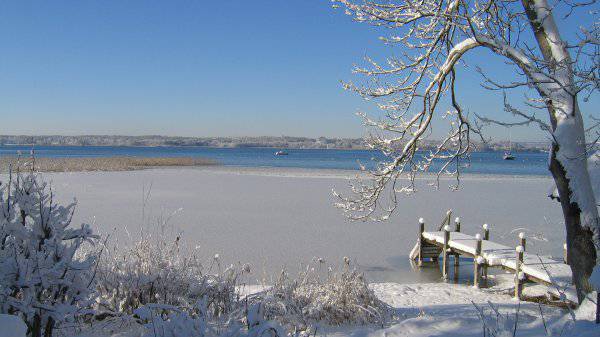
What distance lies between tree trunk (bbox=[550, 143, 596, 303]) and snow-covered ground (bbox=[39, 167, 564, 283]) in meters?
4.08

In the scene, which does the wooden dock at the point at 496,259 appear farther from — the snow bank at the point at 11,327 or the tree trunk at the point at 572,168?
the snow bank at the point at 11,327

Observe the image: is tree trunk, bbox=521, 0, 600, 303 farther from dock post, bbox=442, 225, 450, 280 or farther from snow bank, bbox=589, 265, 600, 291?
dock post, bbox=442, 225, 450, 280

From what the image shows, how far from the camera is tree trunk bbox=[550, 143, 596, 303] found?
19.3 ft

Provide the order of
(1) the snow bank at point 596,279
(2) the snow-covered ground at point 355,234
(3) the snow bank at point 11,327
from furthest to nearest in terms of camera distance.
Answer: (2) the snow-covered ground at point 355,234
(1) the snow bank at point 596,279
(3) the snow bank at point 11,327

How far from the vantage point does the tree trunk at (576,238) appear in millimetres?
5895

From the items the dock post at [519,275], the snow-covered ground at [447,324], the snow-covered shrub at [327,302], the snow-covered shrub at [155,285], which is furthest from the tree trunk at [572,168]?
the dock post at [519,275]

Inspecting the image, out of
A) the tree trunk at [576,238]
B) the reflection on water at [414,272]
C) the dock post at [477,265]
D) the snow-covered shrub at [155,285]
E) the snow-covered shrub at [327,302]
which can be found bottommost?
the reflection on water at [414,272]

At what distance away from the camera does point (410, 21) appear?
7.55m

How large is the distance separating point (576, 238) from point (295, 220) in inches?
458

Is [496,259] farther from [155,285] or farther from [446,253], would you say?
[155,285]

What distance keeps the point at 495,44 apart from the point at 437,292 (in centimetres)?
551

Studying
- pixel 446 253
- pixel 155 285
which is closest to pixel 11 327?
pixel 155 285

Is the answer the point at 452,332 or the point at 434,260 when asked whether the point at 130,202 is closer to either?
the point at 434,260

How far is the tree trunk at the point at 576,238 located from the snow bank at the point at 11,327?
5695 millimetres
